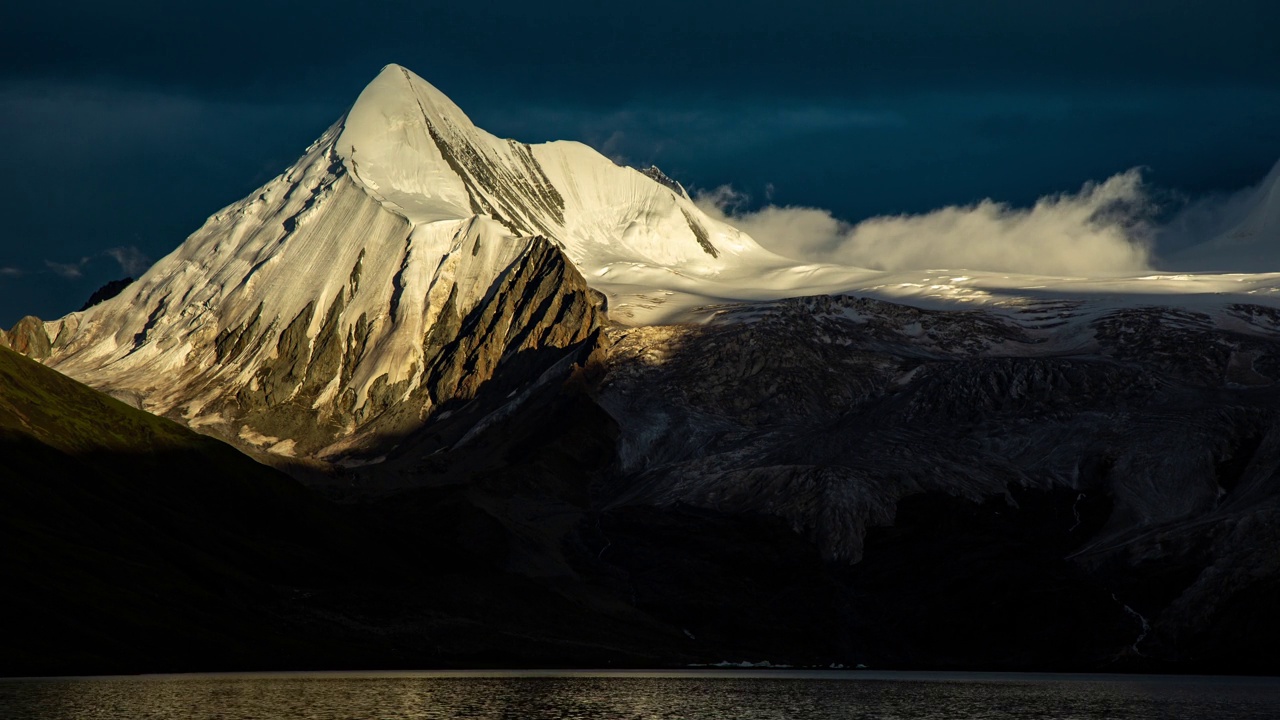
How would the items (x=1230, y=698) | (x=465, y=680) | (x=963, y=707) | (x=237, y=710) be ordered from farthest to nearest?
(x=465, y=680) → (x=1230, y=698) → (x=963, y=707) → (x=237, y=710)

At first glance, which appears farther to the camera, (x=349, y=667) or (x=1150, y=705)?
(x=349, y=667)

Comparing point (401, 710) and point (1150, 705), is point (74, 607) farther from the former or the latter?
point (1150, 705)

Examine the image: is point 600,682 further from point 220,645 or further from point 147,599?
point 147,599

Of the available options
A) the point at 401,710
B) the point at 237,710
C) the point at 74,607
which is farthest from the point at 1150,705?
the point at 74,607

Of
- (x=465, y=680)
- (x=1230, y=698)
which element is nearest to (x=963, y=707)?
(x=1230, y=698)

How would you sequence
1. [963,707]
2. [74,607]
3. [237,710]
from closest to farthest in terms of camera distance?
[237,710] → [963,707] → [74,607]

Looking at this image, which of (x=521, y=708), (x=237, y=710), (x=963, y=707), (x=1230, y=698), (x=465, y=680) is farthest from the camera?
(x=465, y=680)
